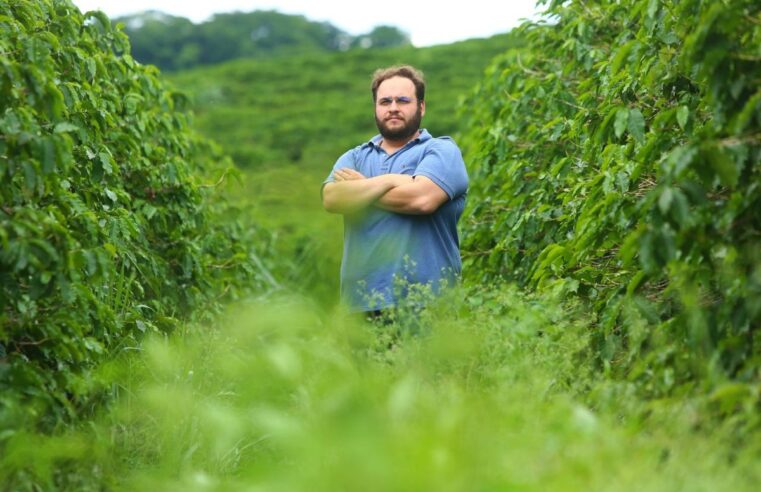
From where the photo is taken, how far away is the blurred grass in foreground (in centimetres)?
244

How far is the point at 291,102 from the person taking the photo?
24.7 metres

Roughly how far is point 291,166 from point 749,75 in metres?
14.1

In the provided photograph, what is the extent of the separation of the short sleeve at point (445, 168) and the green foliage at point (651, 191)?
48 cm

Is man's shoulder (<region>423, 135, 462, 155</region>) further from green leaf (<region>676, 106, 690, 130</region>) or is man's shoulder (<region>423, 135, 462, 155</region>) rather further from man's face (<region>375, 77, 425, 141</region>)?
green leaf (<region>676, 106, 690, 130</region>)

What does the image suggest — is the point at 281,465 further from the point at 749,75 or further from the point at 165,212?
the point at 165,212

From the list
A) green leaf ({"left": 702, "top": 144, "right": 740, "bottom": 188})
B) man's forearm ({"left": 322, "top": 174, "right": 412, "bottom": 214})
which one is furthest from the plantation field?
man's forearm ({"left": 322, "top": 174, "right": 412, "bottom": 214})

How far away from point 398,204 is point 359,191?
182 mm

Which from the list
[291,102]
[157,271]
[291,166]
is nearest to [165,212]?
[157,271]

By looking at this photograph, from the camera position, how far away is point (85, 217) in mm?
3951

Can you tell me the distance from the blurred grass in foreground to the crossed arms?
1.81 ft

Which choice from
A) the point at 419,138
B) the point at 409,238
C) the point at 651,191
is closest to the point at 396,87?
the point at 419,138

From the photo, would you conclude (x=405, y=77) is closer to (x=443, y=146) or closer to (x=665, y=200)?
(x=443, y=146)

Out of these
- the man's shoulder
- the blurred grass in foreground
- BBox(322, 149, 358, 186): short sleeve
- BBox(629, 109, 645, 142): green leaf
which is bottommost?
the blurred grass in foreground

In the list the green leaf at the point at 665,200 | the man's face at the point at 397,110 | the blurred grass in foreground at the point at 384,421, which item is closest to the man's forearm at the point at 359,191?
the man's face at the point at 397,110
